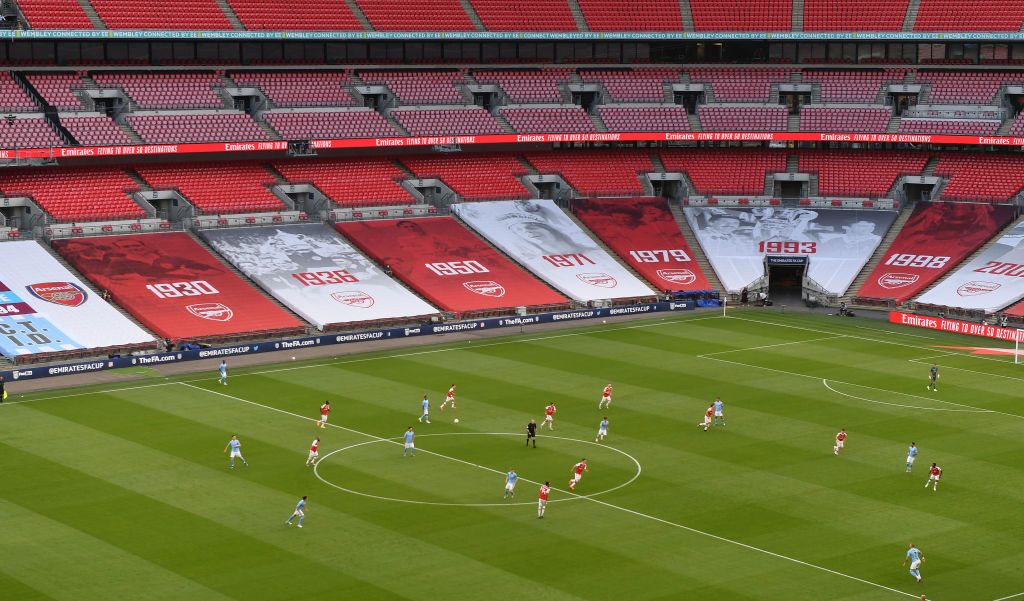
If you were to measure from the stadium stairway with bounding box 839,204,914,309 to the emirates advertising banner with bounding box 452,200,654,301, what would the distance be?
13.5 metres

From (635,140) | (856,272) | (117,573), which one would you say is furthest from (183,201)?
(117,573)

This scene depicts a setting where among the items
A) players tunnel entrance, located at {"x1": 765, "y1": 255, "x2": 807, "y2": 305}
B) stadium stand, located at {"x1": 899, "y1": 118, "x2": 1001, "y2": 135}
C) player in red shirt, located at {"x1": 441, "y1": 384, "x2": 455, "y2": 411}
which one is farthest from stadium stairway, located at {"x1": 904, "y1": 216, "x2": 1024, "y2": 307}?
player in red shirt, located at {"x1": 441, "y1": 384, "x2": 455, "y2": 411}

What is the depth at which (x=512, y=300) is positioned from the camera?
9006cm

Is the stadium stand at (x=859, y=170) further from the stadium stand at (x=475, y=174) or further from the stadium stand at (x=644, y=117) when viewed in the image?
the stadium stand at (x=475, y=174)

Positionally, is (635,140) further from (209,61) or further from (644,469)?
(644,469)

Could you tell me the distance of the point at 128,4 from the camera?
94.5m

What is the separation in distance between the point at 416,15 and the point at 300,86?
1019 centimetres

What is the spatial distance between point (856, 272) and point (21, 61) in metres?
56.6

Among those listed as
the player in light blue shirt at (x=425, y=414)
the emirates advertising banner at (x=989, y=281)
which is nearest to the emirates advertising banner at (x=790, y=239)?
the emirates advertising banner at (x=989, y=281)

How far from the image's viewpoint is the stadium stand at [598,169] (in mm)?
105125

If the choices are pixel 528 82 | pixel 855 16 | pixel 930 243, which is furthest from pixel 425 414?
pixel 855 16

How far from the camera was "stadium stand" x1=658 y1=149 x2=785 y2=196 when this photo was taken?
106000mm

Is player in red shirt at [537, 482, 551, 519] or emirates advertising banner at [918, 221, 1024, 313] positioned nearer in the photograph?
player in red shirt at [537, 482, 551, 519]

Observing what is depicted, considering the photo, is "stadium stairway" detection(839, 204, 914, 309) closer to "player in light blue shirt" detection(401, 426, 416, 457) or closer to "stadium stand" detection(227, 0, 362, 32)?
"stadium stand" detection(227, 0, 362, 32)
